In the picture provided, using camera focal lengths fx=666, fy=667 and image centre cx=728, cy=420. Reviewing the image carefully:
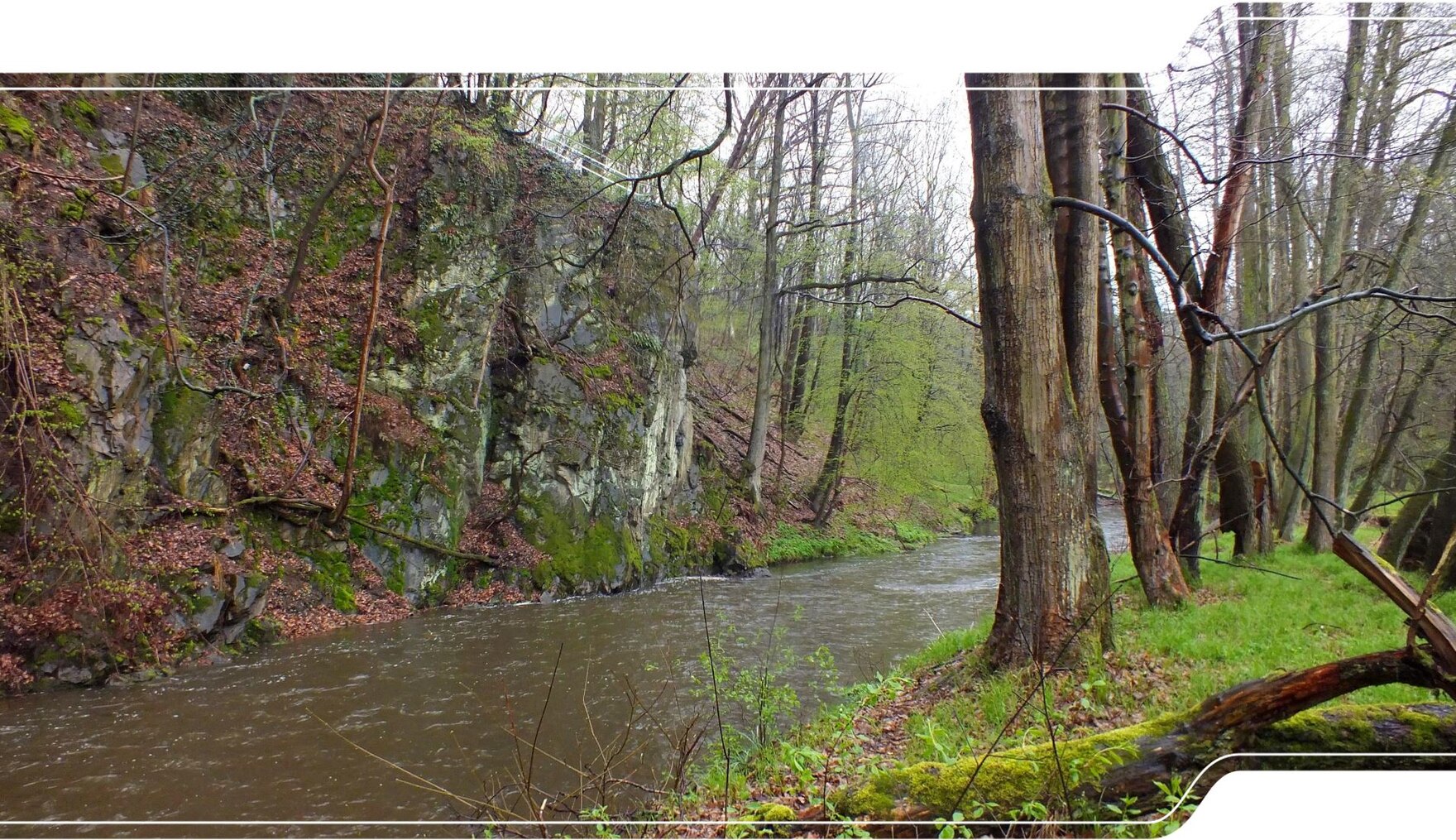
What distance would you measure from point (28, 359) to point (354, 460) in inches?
159

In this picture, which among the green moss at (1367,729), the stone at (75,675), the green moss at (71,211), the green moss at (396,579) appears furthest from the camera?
the green moss at (396,579)

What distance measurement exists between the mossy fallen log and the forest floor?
0.42ft

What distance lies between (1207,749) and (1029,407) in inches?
74.2

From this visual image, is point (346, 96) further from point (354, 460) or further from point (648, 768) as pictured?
point (354, 460)

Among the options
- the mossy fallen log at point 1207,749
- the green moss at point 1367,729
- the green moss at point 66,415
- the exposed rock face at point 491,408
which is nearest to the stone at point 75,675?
the exposed rock face at point 491,408

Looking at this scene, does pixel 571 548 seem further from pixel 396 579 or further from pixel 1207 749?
pixel 1207 749

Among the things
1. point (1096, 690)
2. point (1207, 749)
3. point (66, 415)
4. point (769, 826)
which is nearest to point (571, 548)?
point (66, 415)

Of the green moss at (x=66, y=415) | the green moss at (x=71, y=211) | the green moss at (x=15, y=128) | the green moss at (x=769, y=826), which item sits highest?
the green moss at (x=15, y=128)

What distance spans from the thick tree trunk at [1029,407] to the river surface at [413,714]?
1754mm

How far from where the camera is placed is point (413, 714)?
3.83 metres

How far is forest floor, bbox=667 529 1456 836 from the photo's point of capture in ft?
7.68

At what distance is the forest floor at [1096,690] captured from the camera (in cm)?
234

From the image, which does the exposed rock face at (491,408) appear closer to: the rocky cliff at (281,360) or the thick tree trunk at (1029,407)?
the rocky cliff at (281,360)

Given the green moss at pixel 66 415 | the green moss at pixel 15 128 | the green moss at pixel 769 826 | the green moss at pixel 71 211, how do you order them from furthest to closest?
the green moss at pixel 66 415
the green moss at pixel 71 211
the green moss at pixel 769 826
the green moss at pixel 15 128
